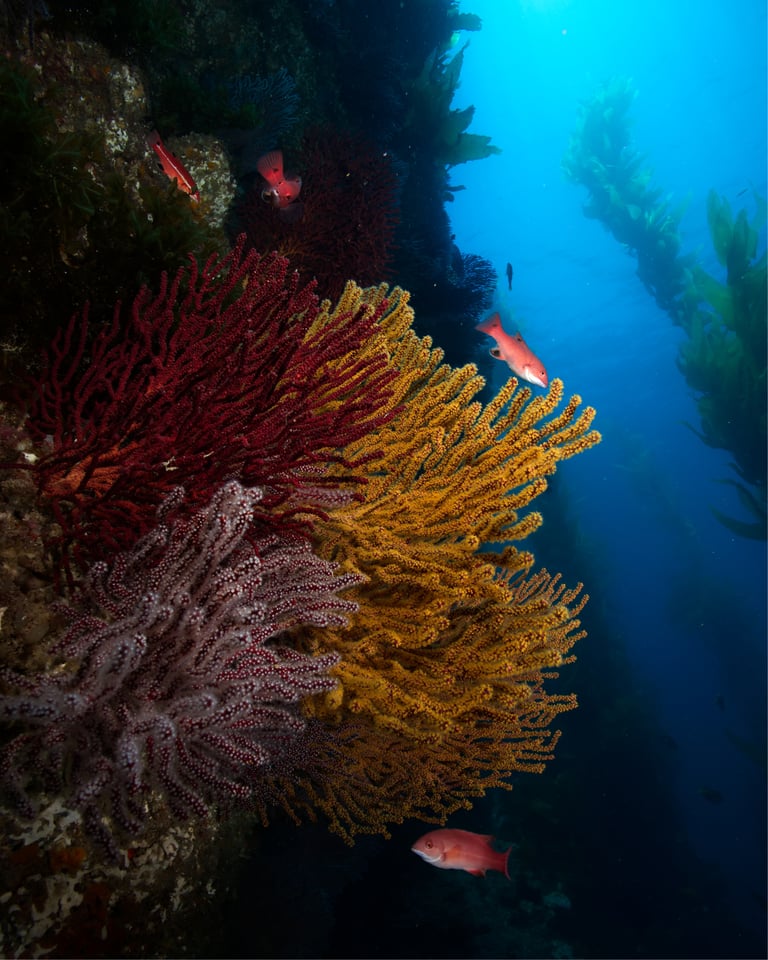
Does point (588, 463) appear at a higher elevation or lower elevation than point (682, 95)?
lower

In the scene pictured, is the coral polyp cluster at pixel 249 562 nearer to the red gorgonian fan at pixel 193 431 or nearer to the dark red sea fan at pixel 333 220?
the red gorgonian fan at pixel 193 431

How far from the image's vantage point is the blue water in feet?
87.3

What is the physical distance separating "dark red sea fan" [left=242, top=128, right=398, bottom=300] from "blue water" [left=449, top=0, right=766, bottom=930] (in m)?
13.7

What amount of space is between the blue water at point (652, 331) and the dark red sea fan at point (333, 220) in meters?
13.7

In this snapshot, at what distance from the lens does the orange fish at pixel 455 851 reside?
4.71 metres

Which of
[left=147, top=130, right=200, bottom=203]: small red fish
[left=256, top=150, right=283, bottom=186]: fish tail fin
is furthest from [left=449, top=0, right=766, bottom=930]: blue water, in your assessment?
[left=147, top=130, right=200, bottom=203]: small red fish

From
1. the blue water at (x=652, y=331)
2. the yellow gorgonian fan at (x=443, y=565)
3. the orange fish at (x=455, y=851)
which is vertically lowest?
the orange fish at (x=455, y=851)

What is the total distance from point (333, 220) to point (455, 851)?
6740 millimetres

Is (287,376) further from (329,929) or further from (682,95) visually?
(682,95)

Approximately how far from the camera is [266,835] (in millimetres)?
5773

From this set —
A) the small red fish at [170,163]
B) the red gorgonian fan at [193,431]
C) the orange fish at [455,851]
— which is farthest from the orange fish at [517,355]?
the orange fish at [455,851]

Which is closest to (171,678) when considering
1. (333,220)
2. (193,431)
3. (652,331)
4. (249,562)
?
(249,562)

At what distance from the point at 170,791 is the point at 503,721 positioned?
5.58 feet

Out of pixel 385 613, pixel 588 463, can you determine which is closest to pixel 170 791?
pixel 385 613
